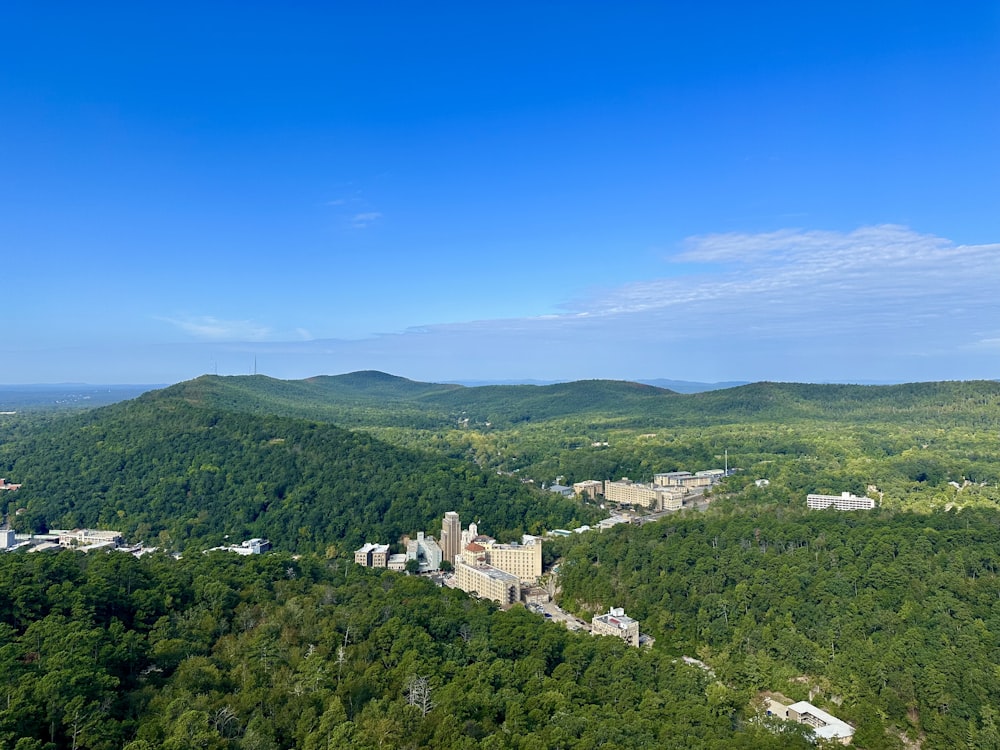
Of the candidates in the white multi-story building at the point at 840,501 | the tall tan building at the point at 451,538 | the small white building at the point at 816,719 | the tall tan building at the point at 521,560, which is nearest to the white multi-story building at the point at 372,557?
the tall tan building at the point at 451,538

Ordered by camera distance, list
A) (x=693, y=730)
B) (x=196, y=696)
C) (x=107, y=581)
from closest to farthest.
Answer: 1. (x=196, y=696)
2. (x=693, y=730)
3. (x=107, y=581)

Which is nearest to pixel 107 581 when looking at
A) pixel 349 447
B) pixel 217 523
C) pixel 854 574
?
pixel 217 523

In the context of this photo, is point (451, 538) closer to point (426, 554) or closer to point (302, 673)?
point (426, 554)

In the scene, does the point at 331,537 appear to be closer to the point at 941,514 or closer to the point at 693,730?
the point at 693,730

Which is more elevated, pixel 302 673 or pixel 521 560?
pixel 302 673

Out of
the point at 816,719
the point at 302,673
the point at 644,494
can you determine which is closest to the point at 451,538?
the point at 644,494
